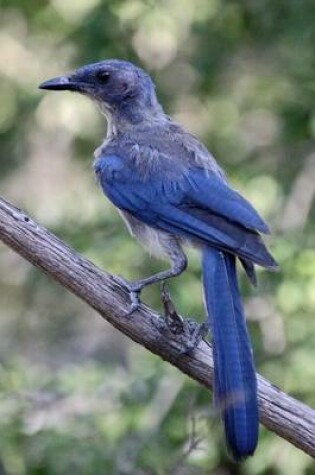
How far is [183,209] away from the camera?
6797mm

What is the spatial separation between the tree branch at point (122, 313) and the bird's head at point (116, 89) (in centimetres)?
167

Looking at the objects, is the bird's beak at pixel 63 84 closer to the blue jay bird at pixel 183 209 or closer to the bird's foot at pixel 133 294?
the blue jay bird at pixel 183 209

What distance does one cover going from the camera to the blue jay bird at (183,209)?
19.3ft

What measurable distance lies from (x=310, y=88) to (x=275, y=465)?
2135 millimetres

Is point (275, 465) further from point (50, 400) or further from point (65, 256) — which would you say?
point (65, 256)

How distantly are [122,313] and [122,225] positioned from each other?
2.72 meters

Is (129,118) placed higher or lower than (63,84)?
lower

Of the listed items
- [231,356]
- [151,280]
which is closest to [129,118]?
[151,280]

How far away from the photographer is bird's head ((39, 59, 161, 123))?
7.64m

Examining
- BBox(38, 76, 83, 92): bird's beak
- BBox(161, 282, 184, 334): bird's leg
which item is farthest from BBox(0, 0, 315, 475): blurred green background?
BBox(38, 76, 83, 92): bird's beak

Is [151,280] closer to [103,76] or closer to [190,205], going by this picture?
[190,205]

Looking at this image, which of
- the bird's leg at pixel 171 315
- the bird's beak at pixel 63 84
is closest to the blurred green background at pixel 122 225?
the bird's leg at pixel 171 315

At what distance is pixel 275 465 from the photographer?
8.50 m

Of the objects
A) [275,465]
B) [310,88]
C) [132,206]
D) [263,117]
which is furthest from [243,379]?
[263,117]
